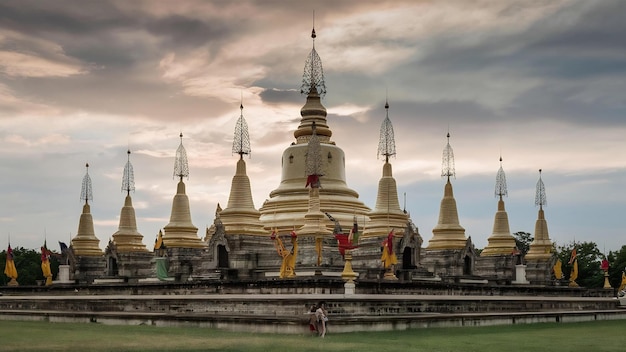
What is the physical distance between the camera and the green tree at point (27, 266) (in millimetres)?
72438

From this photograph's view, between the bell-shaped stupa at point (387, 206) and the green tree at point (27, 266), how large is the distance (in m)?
33.8

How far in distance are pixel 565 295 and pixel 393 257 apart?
13954 mm

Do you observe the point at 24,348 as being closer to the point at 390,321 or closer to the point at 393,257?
the point at 390,321

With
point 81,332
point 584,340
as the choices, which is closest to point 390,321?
point 584,340

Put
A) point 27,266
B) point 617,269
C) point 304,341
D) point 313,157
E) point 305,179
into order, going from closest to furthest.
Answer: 1. point 304,341
2. point 313,157
3. point 305,179
4. point 617,269
5. point 27,266

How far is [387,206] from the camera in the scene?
49781mm

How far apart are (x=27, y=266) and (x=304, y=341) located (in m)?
56.9

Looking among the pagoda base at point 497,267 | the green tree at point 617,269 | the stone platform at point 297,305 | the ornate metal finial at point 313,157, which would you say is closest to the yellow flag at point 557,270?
the pagoda base at point 497,267

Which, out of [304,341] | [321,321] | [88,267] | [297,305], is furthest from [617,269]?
[304,341]

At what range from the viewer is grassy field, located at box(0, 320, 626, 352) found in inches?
856

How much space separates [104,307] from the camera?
42.2 m

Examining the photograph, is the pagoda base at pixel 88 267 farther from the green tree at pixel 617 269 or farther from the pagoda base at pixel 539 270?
the green tree at pixel 617 269

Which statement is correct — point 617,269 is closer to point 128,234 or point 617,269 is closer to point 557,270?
point 557,270

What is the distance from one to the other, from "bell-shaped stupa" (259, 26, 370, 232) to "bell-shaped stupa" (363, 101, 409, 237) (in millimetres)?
1743
